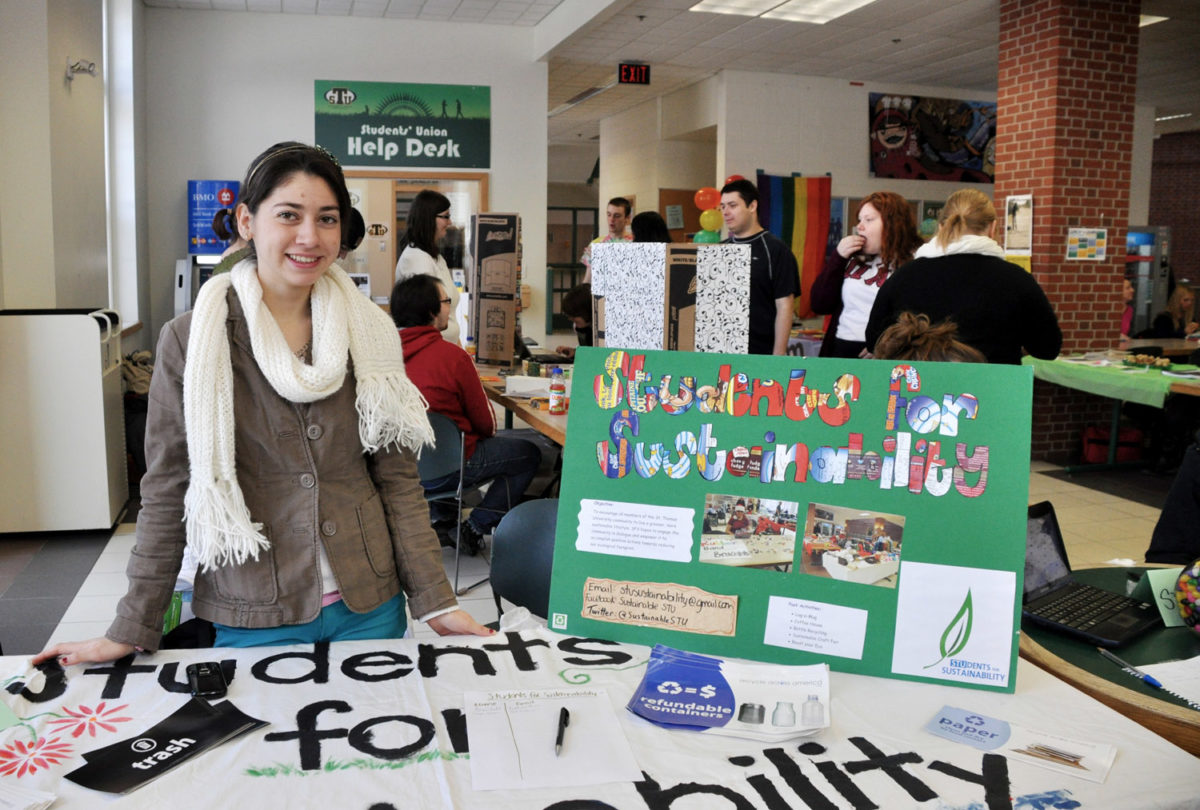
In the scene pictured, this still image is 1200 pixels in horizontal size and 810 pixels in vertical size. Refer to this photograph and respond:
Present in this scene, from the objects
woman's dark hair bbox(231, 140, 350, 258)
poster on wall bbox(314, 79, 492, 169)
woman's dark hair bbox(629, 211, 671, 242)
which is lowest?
woman's dark hair bbox(231, 140, 350, 258)

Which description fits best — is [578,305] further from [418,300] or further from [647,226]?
[418,300]

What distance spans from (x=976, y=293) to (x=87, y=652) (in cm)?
309

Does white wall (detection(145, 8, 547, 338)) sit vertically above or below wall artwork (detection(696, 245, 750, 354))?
above

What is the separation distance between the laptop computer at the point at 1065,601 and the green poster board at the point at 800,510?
0.30m

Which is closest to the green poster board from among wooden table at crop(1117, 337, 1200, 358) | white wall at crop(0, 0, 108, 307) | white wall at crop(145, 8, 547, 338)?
white wall at crop(0, 0, 108, 307)

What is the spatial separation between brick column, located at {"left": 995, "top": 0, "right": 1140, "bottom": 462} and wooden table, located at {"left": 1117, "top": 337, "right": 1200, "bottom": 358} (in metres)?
0.60

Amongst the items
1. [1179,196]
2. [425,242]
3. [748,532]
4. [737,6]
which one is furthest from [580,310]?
[1179,196]

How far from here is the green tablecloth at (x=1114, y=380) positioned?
5.47m

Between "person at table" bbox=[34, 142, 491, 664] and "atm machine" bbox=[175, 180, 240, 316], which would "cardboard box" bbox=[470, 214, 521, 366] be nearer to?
"person at table" bbox=[34, 142, 491, 664]

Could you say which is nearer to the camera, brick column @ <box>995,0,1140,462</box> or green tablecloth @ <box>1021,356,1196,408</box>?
A: green tablecloth @ <box>1021,356,1196,408</box>

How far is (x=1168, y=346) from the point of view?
25.5 feet

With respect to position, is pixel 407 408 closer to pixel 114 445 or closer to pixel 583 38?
pixel 114 445

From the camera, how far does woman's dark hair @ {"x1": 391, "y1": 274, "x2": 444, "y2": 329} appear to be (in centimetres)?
404

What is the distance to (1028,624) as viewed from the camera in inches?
70.5
